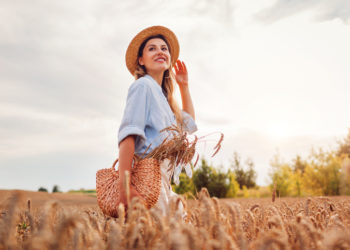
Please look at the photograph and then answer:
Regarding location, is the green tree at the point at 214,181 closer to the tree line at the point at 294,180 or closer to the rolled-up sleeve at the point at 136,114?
the tree line at the point at 294,180

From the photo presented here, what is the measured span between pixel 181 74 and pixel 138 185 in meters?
1.94

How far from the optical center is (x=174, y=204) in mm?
1422

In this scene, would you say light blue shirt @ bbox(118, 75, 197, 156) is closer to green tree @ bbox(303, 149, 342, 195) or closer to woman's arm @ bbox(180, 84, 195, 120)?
woman's arm @ bbox(180, 84, 195, 120)

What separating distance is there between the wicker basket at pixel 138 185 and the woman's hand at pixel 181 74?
1603 millimetres

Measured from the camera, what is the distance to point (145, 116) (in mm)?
2699

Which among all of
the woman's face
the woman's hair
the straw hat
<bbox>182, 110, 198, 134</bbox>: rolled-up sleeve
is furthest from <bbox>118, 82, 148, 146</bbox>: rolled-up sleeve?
the straw hat

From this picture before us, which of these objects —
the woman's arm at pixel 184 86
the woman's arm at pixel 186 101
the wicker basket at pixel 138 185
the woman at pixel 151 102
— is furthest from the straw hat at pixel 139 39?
the wicker basket at pixel 138 185

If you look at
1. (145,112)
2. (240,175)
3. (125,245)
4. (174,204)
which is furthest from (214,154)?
(240,175)

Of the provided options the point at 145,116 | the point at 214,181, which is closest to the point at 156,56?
the point at 145,116

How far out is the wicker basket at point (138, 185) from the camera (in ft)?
7.49

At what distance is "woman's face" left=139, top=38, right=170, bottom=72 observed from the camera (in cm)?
331

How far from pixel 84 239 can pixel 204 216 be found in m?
0.53

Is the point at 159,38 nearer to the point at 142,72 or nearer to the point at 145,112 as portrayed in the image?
the point at 142,72

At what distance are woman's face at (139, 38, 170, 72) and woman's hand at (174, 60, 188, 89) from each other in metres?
0.41
